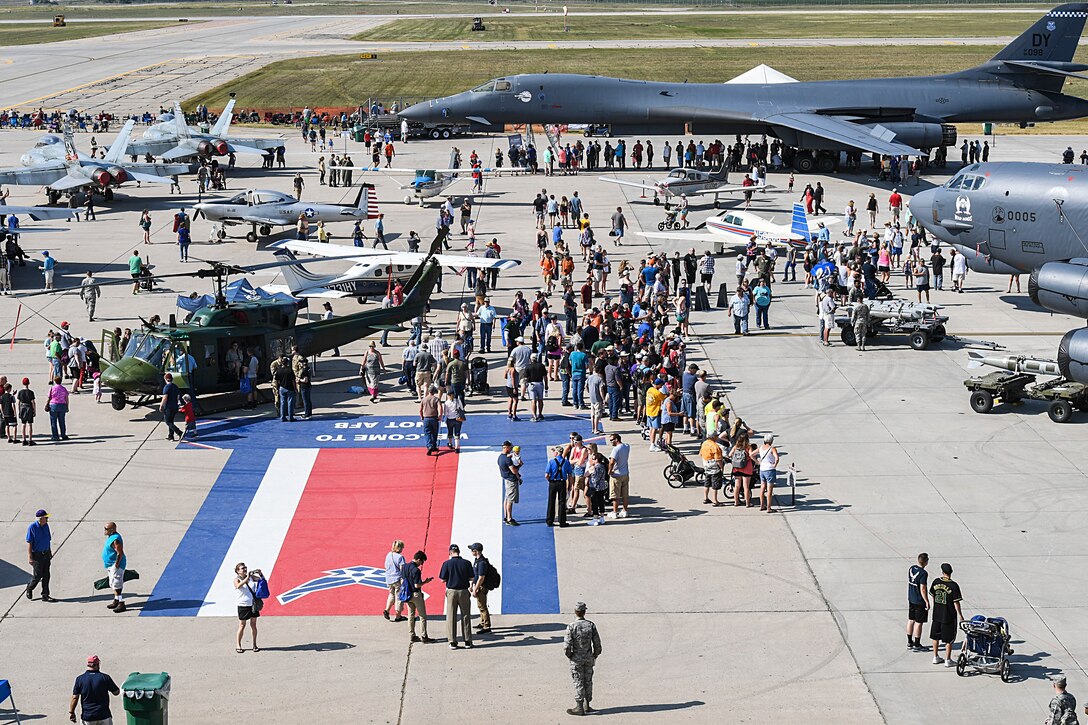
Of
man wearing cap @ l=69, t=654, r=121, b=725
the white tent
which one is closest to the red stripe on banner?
man wearing cap @ l=69, t=654, r=121, b=725

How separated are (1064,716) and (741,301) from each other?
1811 cm

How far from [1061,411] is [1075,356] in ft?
4.23

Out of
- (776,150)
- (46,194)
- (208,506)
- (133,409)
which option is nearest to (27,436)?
(133,409)

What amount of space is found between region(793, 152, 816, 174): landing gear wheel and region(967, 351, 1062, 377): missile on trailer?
30738 mm

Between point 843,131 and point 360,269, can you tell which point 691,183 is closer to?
point 843,131

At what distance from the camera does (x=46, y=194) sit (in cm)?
4766

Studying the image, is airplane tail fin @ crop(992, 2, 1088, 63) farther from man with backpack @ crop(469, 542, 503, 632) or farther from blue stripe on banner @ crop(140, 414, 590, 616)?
man with backpack @ crop(469, 542, 503, 632)

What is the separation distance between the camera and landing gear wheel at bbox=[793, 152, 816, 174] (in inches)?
2138

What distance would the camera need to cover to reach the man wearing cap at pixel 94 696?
12742 millimetres

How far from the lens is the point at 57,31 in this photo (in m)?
144

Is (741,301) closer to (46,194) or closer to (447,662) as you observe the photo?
(447,662)

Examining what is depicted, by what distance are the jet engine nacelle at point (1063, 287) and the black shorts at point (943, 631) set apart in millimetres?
13508

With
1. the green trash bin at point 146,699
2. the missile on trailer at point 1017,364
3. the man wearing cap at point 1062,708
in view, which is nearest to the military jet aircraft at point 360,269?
the missile on trailer at point 1017,364

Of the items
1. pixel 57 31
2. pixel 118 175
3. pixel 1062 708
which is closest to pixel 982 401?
pixel 1062 708
